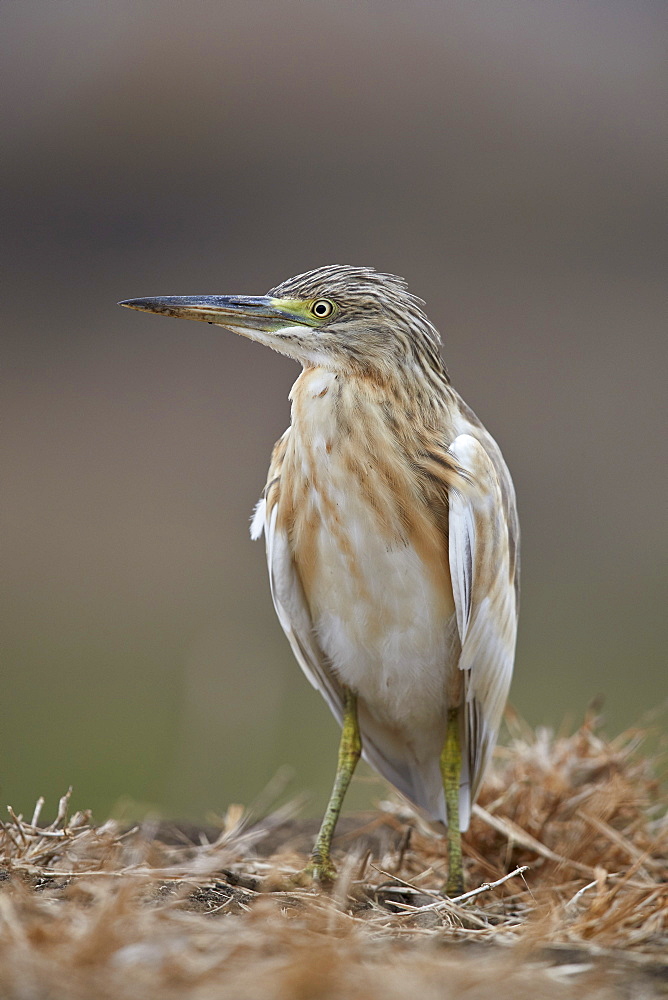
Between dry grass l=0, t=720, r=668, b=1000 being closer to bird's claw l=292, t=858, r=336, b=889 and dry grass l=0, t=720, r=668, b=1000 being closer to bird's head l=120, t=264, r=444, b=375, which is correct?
bird's claw l=292, t=858, r=336, b=889

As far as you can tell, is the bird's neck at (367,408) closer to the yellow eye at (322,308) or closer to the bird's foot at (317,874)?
the yellow eye at (322,308)

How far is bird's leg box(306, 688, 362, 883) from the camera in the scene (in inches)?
75.7

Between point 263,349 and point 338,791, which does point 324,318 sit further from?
point 263,349

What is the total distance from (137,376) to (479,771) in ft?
15.8

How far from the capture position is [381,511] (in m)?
1.88

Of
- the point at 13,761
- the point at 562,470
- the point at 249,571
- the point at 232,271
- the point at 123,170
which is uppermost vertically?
the point at 123,170

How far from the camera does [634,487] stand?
664 cm

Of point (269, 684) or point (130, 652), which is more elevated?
point (269, 684)

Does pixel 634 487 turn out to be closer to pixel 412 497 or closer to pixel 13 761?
pixel 13 761

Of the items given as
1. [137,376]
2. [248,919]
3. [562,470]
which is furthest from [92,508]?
[248,919]

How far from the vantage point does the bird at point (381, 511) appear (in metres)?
1.89

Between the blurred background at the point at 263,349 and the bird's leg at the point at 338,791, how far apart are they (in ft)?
8.90

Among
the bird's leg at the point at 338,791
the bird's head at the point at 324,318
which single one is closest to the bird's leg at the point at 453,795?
the bird's leg at the point at 338,791

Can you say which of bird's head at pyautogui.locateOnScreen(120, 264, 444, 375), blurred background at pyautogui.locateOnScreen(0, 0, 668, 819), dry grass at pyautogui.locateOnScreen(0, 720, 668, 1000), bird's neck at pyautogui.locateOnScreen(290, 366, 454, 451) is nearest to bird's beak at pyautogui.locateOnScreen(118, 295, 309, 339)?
bird's head at pyautogui.locateOnScreen(120, 264, 444, 375)
